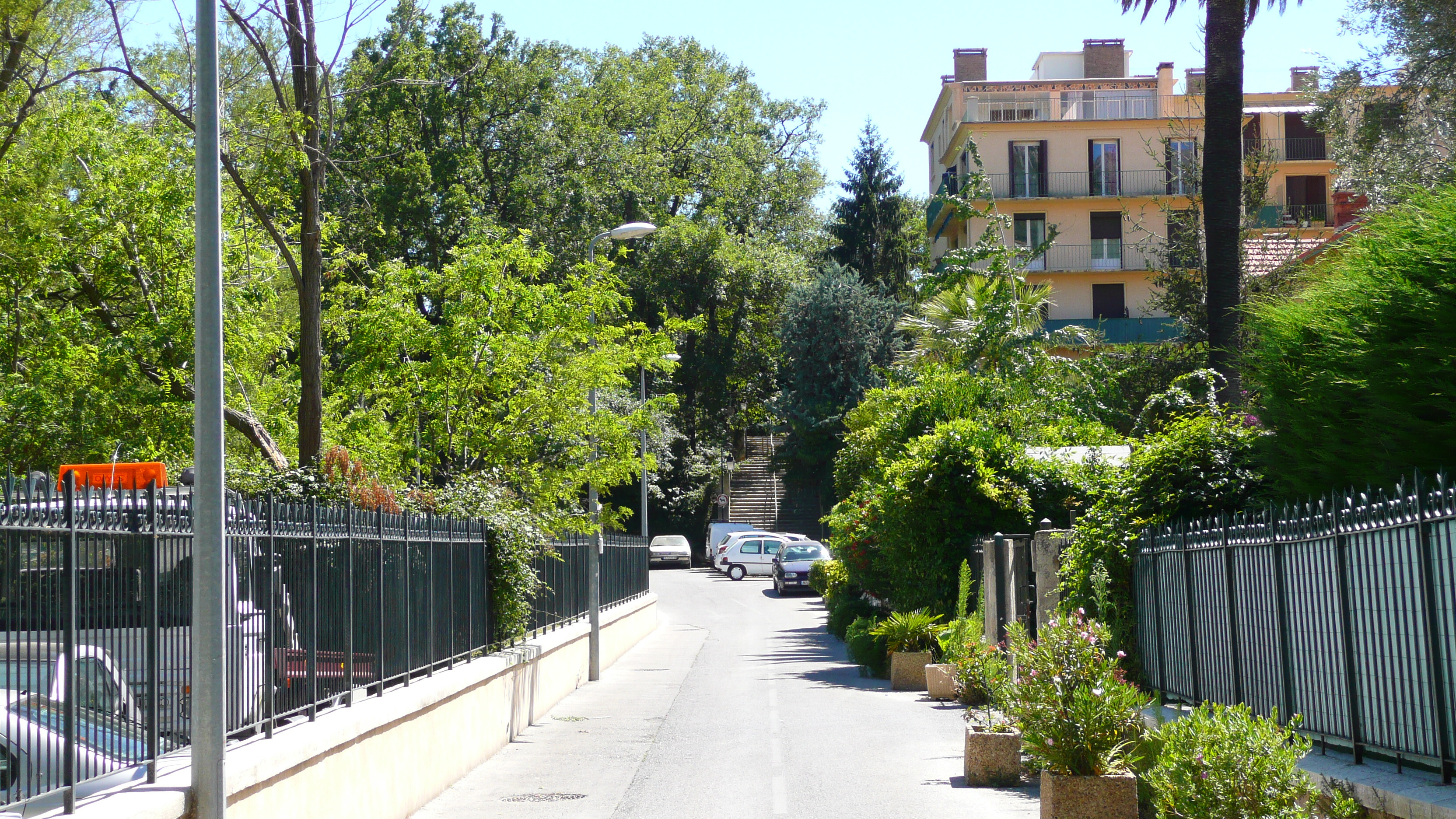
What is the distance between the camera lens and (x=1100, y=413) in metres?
26.7

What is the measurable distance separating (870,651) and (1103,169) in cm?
4069

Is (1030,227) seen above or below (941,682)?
above

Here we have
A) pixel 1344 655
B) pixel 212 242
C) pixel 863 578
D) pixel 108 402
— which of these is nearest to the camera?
pixel 212 242

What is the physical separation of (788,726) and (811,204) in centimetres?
5409

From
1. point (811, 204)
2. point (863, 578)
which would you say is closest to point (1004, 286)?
point (863, 578)

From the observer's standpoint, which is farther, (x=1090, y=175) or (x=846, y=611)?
(x=1090, y=175)

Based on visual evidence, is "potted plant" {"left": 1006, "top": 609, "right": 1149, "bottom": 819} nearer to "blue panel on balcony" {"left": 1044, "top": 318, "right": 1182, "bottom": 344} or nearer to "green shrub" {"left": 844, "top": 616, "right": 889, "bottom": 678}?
"green shrub" {"left": 844, "top": 616, "right": 889, "bottom": 678}

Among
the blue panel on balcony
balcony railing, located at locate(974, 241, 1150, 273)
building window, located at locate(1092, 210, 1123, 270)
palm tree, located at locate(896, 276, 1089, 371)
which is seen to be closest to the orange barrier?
palm tree, located at locate(896, 276, 1089, 371)

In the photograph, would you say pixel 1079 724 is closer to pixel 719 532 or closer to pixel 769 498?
pixel 719 532

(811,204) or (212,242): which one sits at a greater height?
(811,204)

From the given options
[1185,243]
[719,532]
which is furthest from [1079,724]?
[719,532]

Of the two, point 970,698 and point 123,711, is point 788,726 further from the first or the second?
point 123,711

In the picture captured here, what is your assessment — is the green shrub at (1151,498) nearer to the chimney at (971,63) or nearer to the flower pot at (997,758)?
the flower pot at (997,758)

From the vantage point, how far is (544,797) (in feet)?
37.7
